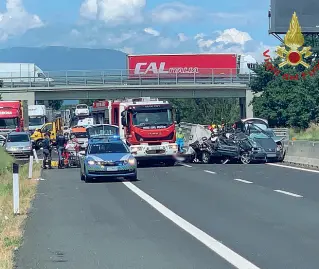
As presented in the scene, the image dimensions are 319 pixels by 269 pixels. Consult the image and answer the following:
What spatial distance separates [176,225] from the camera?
14.4m

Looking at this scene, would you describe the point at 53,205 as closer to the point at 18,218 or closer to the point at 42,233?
the point at 18,218

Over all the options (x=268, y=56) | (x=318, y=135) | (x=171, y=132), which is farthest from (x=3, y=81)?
(x=171, y=132)

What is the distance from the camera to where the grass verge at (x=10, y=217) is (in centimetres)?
1143

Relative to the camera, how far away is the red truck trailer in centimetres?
7506

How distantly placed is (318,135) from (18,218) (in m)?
40.0

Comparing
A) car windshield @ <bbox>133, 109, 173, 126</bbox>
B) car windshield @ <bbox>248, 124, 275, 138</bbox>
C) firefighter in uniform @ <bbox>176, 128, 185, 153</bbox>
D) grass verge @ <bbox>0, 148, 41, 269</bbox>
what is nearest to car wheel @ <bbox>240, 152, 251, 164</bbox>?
car windshield @ <bbox>248, 124, 275, 138</bbox>

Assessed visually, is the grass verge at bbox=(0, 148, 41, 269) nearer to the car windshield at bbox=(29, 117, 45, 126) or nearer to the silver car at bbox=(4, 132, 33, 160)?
the silver car at bbox=(4, 132, 33, 160)

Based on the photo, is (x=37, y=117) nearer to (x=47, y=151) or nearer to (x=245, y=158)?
(x=47, y=151)

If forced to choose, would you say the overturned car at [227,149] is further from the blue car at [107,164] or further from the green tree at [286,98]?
the green tree at [286,98]

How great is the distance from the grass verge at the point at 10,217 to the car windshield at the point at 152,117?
633 centimetres

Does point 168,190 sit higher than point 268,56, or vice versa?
point 268,56

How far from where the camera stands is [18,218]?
15852 mm

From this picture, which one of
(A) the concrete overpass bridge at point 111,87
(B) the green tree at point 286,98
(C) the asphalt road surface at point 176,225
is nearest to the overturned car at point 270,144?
(C) the asphalt road surface at point 176,225

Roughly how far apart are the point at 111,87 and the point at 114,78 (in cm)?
169
